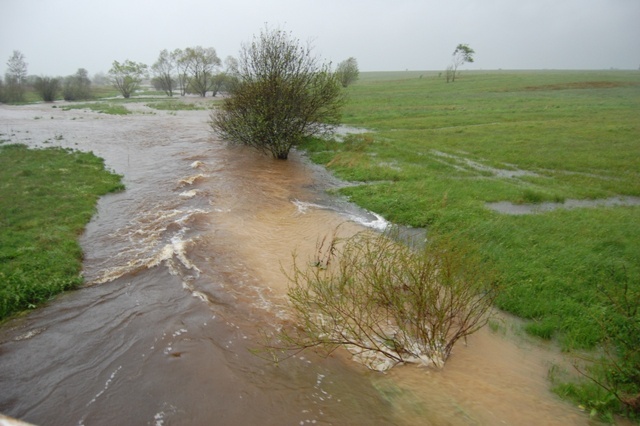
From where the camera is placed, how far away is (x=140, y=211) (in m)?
13.7

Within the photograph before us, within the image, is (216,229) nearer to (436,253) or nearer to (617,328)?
(436,253)

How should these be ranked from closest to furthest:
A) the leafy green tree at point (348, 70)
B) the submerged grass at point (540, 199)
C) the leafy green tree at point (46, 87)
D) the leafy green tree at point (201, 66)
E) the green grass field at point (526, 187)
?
the submerged grass at point (540, 199), the green grass field at point (526, 187), the leafy green tree at point (46, 87), the leafy green tree at point (348, 70), the leafy green tree at point (201, 66)

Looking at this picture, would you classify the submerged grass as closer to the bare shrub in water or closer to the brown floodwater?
the brown floodwater

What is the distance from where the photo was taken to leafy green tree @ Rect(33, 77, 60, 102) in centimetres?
6344

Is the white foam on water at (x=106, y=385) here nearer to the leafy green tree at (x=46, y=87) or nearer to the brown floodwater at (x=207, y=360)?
the brown floodwater at (x=207, y=360)

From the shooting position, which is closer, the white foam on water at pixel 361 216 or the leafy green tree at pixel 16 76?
the white foam on water at pixel 361 216

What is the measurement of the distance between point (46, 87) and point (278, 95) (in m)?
65.3

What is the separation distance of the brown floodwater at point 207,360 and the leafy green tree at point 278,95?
10232 millimetres

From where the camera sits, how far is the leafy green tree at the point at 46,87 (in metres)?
63.4

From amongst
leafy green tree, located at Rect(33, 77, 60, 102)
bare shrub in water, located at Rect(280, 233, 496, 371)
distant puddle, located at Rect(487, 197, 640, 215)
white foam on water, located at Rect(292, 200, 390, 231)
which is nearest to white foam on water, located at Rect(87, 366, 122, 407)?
bare shrub in water, located at Rect(280, 233, 496, 371)

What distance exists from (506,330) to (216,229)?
9282mm

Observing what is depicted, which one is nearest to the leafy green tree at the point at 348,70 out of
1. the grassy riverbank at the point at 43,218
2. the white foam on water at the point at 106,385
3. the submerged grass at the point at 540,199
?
the submerged grass at the point at 540,199

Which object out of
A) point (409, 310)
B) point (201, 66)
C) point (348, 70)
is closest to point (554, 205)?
point (409, 310)

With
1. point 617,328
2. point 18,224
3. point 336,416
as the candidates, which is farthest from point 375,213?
point 18,224
